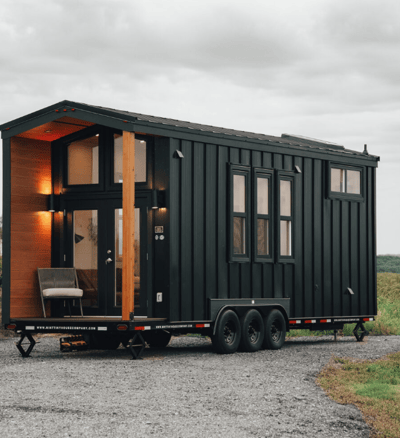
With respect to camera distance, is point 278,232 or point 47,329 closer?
point 47,329

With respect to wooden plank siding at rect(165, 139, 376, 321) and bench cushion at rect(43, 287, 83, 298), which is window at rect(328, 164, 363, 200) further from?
bench cushion at rect(43, 287, 83, 298)

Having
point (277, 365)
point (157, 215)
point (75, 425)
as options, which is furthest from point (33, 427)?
point (157, 215)

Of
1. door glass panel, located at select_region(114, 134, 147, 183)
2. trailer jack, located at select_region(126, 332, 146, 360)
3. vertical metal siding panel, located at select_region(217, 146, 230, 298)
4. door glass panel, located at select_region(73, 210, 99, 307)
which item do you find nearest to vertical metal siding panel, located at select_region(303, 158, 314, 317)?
vertical metal siding panel, located at select_region(217, 146, 230, 298)

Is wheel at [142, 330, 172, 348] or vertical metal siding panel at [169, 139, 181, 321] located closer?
vertical metal siding panel at [169, 139, 181, 321]

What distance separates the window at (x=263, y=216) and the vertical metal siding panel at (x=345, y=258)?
2177 millimetres

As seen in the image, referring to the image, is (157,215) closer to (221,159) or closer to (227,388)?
(221,159)

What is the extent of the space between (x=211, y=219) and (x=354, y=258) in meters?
4.26

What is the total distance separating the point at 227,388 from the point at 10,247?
18.3 ft

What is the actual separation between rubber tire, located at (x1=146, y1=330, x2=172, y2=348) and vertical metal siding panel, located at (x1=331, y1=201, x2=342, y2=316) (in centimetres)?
347

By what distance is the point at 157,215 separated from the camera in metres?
12.1

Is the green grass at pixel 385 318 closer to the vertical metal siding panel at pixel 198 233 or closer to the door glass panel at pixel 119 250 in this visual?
the vertical metal siding panel at pixel 198 233

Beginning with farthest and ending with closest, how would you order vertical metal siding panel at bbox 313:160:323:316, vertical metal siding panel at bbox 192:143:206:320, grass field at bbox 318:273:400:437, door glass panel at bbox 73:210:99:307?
vertical metal siding panel at bbox 313:160:323:316 → door glass panel at bbox 73:210:99:307 → vertical metal siding panel at bbox 192:143:206:320 → grass field at bbox 318:273:400:437

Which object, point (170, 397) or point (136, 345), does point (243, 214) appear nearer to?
point (136, 345)

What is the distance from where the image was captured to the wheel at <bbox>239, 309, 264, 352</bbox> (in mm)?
12914
